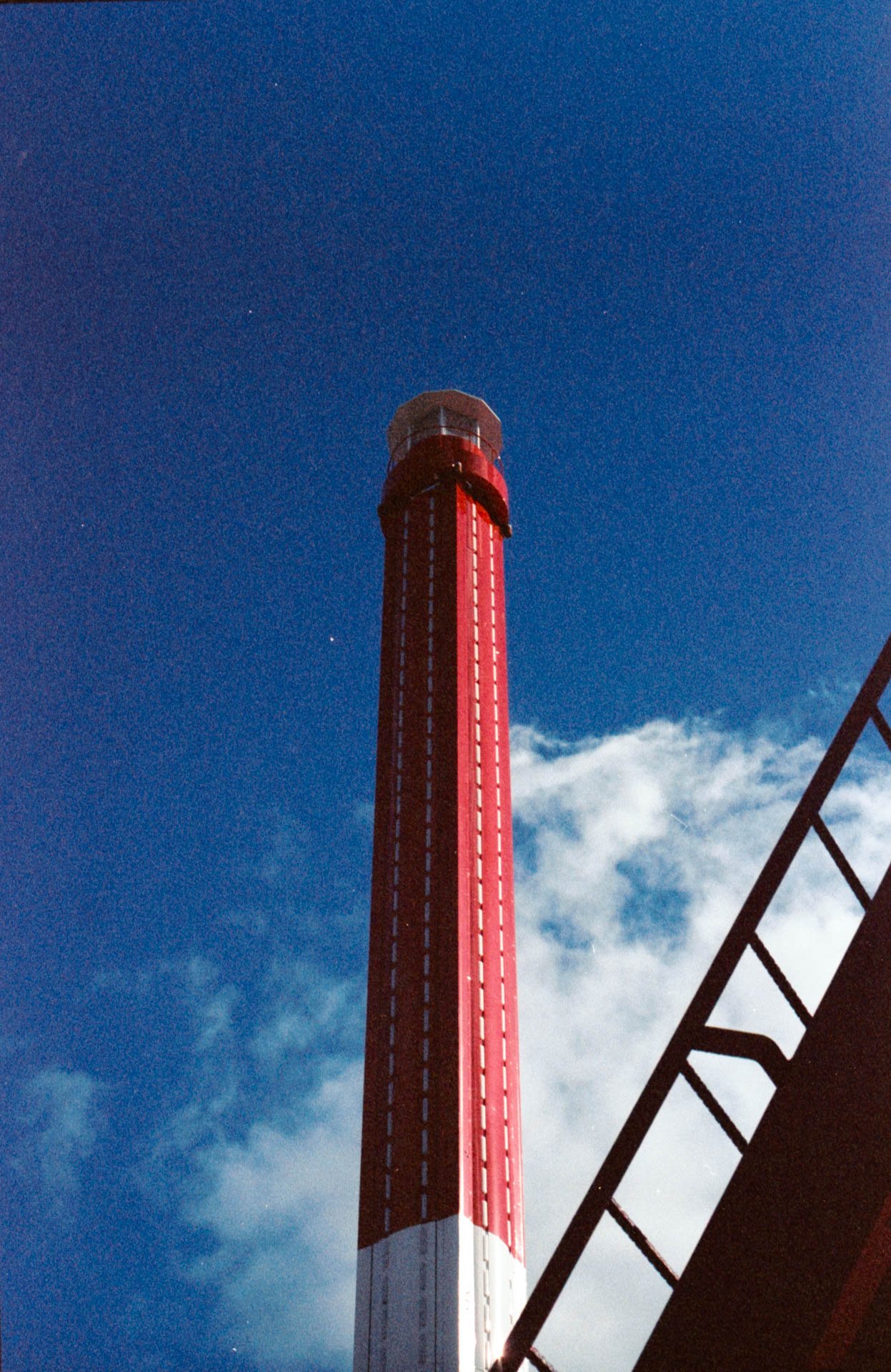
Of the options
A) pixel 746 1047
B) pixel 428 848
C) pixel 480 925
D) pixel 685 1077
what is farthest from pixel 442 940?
pixel 746 1047

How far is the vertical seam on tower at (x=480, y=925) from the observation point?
45.5ft

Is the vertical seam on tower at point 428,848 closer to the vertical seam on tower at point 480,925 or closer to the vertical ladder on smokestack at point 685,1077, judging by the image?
the vertical seam on tower at point 480,925

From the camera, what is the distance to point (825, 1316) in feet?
7.01

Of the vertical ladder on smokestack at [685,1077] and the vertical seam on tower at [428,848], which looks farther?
the vertical seam on tower at [428,848]

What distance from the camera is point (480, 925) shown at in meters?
17.4

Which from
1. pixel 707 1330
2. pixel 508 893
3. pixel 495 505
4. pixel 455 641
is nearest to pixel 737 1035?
pixel 707 1330

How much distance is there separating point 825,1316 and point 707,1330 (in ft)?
1.02

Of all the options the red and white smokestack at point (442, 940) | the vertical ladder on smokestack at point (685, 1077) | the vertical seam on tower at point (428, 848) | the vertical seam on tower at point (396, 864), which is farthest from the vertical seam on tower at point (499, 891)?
the vertical ladder on smokestack at point (685, 1077)

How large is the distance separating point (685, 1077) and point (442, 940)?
46.3 ft

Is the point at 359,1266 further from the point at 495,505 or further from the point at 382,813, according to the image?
the point at 495,505

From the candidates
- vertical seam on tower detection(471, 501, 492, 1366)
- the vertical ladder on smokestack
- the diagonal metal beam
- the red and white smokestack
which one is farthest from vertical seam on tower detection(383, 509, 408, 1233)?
the diagonal metal beam

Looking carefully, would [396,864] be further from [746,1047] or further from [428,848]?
[746,1047]

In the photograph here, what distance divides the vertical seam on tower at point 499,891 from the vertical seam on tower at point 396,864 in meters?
1.70

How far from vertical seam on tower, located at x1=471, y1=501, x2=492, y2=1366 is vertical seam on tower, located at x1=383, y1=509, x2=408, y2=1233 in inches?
51.1
